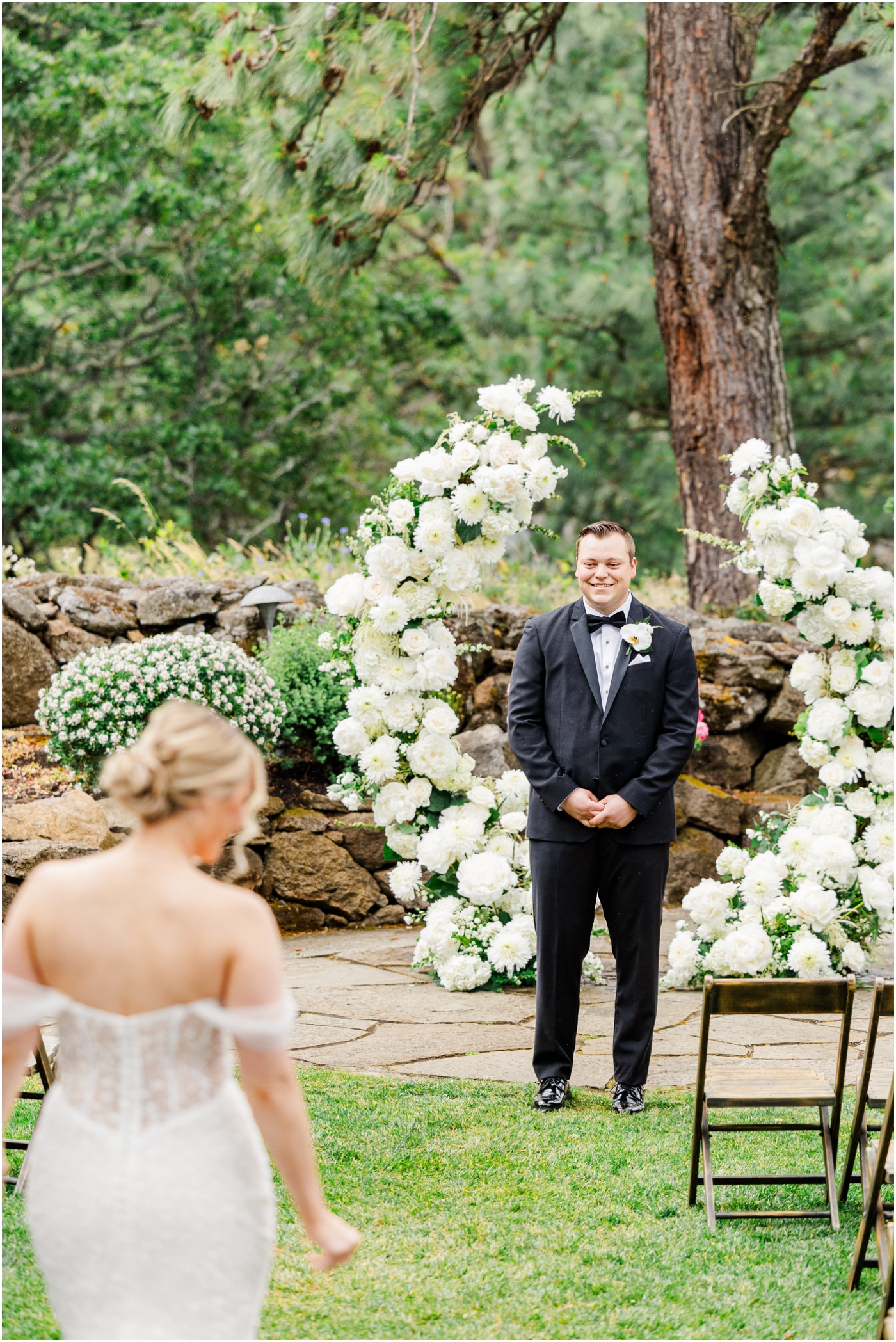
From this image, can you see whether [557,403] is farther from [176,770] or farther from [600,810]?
[176,770]

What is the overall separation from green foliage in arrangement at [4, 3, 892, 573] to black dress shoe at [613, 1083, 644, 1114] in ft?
22.5

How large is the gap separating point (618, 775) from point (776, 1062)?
136cm

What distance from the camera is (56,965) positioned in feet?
6.00

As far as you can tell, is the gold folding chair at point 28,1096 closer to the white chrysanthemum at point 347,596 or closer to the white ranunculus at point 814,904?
the white chrysanthemum at point 347,596

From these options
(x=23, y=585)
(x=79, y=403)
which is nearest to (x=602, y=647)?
(x=23, y=585)

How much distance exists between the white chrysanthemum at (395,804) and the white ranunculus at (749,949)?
149cm

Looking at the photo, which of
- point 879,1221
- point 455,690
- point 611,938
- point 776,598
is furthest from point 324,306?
point 879,1221

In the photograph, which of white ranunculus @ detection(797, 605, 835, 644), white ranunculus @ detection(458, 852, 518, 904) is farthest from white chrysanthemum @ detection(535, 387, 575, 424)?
white ranunculus @ detection(458, 852, 518, 904)

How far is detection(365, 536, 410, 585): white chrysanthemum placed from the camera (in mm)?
5273

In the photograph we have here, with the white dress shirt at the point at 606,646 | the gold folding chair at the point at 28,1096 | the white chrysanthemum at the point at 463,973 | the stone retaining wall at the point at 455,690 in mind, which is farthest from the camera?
the stone retaining wall at the point at 455,690

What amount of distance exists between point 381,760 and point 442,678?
45cm

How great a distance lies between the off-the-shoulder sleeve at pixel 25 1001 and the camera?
1.84m

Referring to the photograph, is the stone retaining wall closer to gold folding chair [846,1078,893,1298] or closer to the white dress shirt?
the white dress shirt

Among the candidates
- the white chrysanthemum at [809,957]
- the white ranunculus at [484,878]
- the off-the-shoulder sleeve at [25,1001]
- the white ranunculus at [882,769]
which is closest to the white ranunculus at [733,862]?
the white chrysanthemum at [809,957]
